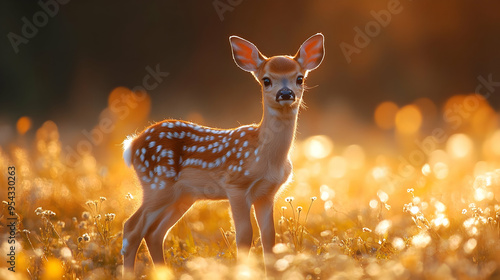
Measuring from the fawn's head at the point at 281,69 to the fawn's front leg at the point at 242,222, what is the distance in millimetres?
701

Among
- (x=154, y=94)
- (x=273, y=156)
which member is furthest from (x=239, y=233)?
(x=154, y=94)

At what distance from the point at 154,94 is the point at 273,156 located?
1034 cm

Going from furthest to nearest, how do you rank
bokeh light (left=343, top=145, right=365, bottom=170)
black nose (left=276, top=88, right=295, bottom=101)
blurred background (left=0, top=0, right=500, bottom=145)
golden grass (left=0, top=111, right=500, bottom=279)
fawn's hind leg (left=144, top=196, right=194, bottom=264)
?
blurred background (left=0, top=0, right=500, bottom=145)
bokeh light (left=343, top=145, right=365, bottom=170)
fawn's hind leg (left=144, top=196, right=194, bottom=264)
black nose (left=276, top=88, right=295, bottom=101)
golden grass (left=0, top=111, right=500, bottom=279)

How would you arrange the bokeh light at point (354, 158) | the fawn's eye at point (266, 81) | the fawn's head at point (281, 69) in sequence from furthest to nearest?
the bokeh light at point (354, 158) → the fawn's eye at point (266, 81) → the fawn's head at point (281, 69)

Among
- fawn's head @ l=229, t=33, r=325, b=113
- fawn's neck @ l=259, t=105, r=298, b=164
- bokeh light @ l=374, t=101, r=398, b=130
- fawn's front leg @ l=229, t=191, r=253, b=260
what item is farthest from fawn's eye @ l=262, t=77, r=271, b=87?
bokeh light @ l=374, t=101, r=398, b=130

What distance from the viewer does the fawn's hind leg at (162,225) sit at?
4.73m

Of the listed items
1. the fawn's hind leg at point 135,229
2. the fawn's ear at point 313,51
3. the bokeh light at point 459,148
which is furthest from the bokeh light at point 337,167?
the fawn's hind leg at point 135,229

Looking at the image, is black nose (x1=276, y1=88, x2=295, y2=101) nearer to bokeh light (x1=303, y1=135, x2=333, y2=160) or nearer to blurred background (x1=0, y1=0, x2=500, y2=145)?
bokeh light (x1=303, y1=135, x2=333, y2=160)

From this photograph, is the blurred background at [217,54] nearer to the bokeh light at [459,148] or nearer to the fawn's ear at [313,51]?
the bokeh light at [459,148]

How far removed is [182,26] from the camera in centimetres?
1465

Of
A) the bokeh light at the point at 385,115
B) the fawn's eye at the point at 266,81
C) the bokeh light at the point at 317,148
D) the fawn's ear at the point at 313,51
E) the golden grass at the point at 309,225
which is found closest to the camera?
the golden grass at the point at 309,225

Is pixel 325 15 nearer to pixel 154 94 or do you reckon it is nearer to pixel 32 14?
pixel 154 94

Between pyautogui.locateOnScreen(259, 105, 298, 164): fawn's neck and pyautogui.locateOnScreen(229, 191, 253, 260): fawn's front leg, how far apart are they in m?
0.35

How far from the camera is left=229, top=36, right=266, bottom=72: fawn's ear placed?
4.77 meters
